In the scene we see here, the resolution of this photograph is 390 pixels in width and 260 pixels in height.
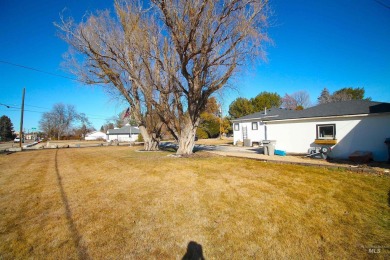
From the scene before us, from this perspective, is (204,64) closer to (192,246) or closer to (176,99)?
(176,99)

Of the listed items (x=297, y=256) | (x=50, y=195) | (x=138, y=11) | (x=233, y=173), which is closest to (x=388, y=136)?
(x=233, y=173)

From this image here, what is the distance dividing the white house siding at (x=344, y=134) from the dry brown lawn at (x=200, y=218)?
5383 mm

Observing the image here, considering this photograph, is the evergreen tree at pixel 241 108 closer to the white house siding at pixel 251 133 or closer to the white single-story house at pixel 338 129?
the white house siding at pixel 251 133

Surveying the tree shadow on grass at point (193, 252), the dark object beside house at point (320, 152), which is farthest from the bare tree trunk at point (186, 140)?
the tree shadow on grass at point (193, 252)

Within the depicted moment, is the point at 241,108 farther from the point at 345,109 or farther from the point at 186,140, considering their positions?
the point at 186,140

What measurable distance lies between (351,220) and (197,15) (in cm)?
1049

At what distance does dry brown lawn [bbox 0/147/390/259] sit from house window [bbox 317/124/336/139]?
6.33 m

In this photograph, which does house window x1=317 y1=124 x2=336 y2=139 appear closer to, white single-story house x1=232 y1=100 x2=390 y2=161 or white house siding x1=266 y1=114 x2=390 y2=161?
white single-story house x1=232 y1=100 x2=390 y2=161

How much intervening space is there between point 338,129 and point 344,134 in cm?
45

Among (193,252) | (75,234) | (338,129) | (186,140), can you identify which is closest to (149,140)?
(186,140)

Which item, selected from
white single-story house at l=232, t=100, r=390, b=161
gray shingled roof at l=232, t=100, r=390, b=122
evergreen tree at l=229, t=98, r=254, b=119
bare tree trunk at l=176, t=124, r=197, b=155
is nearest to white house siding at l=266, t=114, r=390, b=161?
white single-story house at l=232, t=100, r=390, b=161

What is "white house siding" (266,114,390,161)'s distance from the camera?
10.4 metres

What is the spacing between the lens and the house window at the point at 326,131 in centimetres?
1227

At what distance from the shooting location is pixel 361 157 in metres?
10.1
